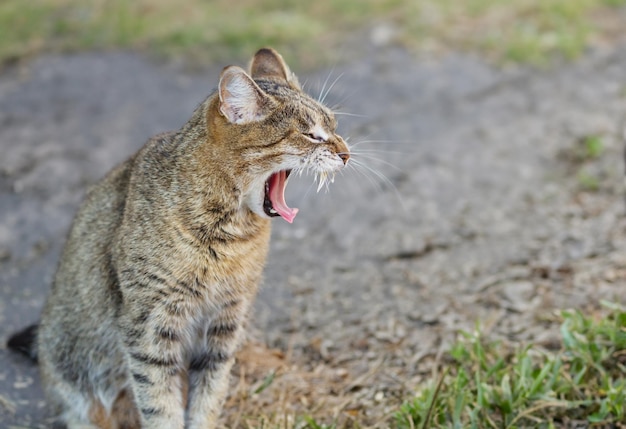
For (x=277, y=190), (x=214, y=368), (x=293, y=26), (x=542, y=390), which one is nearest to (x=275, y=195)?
(x=277, y=190)

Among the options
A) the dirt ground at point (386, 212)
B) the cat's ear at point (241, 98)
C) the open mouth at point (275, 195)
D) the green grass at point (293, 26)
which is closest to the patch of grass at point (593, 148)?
the dirt ground at point (386, 212)

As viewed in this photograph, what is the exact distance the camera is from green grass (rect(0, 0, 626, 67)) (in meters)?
8.12

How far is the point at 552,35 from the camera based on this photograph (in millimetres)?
8211

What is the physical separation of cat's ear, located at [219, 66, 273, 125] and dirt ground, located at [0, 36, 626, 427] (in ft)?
2.03

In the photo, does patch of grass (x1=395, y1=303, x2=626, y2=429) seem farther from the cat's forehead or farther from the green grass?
the green grass

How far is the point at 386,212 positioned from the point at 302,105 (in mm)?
2831

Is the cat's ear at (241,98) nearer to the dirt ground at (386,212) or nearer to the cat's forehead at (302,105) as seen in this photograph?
the cat's forehead at (302,105)

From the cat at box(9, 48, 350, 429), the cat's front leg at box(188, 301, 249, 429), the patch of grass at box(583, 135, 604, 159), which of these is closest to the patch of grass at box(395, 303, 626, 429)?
the cat's front leg at box(188, 301, 249, 429)

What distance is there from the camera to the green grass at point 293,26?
8.12 m

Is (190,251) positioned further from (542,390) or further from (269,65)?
(542,390)

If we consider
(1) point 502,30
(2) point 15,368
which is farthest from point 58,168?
(1) point 502,30

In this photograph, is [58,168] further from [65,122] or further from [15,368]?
[15,368]

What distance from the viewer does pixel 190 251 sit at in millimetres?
3268

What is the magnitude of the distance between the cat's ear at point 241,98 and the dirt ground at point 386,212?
62cm
